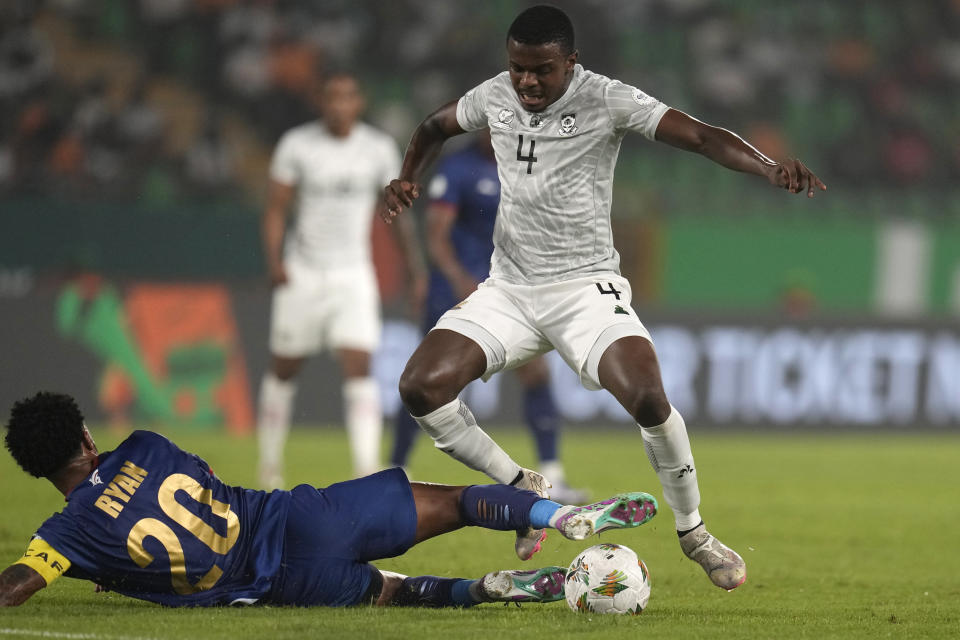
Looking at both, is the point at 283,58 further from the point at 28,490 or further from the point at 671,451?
the point at 671,451

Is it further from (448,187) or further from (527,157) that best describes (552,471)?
(527,157)

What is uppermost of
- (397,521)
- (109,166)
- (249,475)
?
(109,166)

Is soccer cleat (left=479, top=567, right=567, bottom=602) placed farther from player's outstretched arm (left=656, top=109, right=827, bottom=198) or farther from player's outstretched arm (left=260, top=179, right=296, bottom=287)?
player's outstretched arm (left=260, top=179, right=296, bottom=287)

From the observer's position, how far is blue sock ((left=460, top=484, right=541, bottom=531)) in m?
5.16

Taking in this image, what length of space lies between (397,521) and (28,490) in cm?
467

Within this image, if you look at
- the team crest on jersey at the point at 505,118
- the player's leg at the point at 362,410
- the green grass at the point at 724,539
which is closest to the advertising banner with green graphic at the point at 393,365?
the green grass at the point at 724,539

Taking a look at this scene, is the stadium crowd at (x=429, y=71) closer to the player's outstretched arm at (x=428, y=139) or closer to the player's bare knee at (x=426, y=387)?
the player's outstretched arm at (x=428, y=139)

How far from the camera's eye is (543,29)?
5.55 meters

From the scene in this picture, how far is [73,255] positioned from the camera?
1344 cm

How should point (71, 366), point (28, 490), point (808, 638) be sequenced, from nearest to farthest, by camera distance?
1. point (808, 638)
2. point (28, 490)
3. point (71, 366)

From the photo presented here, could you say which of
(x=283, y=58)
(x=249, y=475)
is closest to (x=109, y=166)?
(x=283, y=58)

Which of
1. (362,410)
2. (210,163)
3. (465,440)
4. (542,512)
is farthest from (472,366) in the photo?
(210,163)

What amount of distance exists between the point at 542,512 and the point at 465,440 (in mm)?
804

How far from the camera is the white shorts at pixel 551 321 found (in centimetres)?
568
